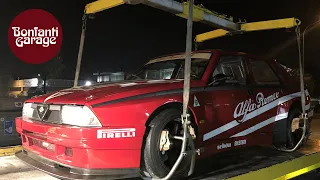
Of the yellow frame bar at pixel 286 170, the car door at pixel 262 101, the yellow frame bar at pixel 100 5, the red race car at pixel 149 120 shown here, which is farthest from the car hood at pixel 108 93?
the yellow frame bar at pixel 100 5

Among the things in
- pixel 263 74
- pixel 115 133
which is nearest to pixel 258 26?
pixel 263 74

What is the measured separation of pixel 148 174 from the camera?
122 inches

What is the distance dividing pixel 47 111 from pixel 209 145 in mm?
1717

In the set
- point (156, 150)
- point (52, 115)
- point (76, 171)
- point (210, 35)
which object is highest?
point (210, 35)

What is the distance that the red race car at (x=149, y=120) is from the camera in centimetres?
282

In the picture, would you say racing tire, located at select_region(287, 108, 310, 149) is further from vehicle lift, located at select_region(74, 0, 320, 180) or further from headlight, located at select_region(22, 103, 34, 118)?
headlight, located at select_region(22, 103, 34, 118)

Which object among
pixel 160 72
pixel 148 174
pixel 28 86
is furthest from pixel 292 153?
pixel 28 86

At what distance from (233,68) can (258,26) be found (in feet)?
5.11

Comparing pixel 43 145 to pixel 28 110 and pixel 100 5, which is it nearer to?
pixel 28 110

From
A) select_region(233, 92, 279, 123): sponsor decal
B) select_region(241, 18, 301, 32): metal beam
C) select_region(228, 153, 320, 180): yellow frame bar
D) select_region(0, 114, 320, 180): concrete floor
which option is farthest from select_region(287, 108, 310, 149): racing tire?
select_region(241, 18, 301, 32): metal beam

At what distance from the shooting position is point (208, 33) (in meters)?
6.36

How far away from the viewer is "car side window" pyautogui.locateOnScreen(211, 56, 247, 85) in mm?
4168

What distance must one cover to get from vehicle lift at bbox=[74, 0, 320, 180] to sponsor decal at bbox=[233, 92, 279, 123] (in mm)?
460

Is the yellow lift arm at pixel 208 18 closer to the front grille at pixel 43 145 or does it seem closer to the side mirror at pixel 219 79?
the side mirror at pixel 219 79
